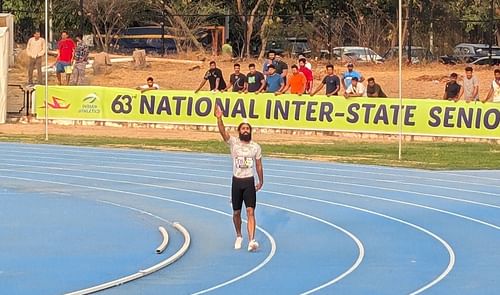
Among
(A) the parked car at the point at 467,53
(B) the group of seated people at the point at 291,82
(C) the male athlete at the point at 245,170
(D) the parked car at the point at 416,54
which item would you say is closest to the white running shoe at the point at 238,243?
(C) the male athlete at the point at 245,170

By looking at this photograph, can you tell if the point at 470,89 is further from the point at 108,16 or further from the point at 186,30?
the point at 108,16

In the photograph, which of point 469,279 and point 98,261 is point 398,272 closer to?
point 469,279

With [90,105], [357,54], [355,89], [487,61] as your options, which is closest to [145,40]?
[357,54]

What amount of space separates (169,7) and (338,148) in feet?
80.3

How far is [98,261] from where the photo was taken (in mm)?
Result: 13383

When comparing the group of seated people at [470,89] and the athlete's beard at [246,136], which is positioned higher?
the athlete's beard at [246,136]

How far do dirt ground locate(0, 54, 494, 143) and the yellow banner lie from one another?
583 mm

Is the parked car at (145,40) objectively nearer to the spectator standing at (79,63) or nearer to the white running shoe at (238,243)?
the spectator standing at (79,63)

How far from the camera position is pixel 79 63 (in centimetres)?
3706

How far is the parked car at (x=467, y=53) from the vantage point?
147 feet

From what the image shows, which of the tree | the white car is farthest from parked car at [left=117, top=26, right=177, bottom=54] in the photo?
the white car

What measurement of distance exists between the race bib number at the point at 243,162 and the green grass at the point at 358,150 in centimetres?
1081

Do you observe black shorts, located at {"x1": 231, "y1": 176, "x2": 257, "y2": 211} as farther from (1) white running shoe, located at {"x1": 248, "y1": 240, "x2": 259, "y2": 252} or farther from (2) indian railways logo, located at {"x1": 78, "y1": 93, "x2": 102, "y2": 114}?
(2) indian railways logo, located at {"x1": 78, "y1": 93, "x2": 102, "y2": 114}

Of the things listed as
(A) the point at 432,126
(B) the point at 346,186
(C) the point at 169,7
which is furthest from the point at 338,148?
(C) the point at 169,7
